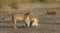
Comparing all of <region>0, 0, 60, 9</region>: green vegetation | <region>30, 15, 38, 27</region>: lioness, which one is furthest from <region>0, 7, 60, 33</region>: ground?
<region>0, 0, 60, 9</region>: green vegetation

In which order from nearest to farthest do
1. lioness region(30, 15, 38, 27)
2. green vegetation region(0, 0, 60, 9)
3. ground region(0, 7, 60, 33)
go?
ground region(0, 7, 60, 33), lioness region(30, 15, 38, 27), green vegetation region(0, 0, 60, 9)

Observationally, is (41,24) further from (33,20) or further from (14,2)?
(14,2)

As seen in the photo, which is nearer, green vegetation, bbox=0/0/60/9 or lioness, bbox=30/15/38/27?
lioness, bbox=30/15/38/27

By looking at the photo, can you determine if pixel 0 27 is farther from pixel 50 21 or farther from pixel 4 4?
pixel 4 4

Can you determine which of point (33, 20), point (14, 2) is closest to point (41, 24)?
point (33, 20)

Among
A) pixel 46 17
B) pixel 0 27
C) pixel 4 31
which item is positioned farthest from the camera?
pixel 46 17

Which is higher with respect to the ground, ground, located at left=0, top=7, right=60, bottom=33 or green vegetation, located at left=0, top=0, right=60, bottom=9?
green vegetation, located at left=0, top=0, right=60, bottom=9

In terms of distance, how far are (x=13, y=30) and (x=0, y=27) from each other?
0.80 m

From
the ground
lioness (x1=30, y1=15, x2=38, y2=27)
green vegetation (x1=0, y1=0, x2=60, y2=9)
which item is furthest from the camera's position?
green vegetation (x1=0, y1=0, x2=60, y2=9)

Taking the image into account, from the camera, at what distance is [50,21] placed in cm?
905

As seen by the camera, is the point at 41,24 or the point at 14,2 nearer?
the point at 41,24

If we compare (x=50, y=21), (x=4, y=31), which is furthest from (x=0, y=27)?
(x=50, y=21)

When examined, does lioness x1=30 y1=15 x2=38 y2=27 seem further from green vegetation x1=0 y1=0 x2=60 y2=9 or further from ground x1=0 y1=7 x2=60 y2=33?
green vegetation x1=0 y1=0 x2=60 y2=9

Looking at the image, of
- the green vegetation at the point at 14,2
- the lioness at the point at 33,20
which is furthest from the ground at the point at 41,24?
the green vegetation at the point at 14,2
